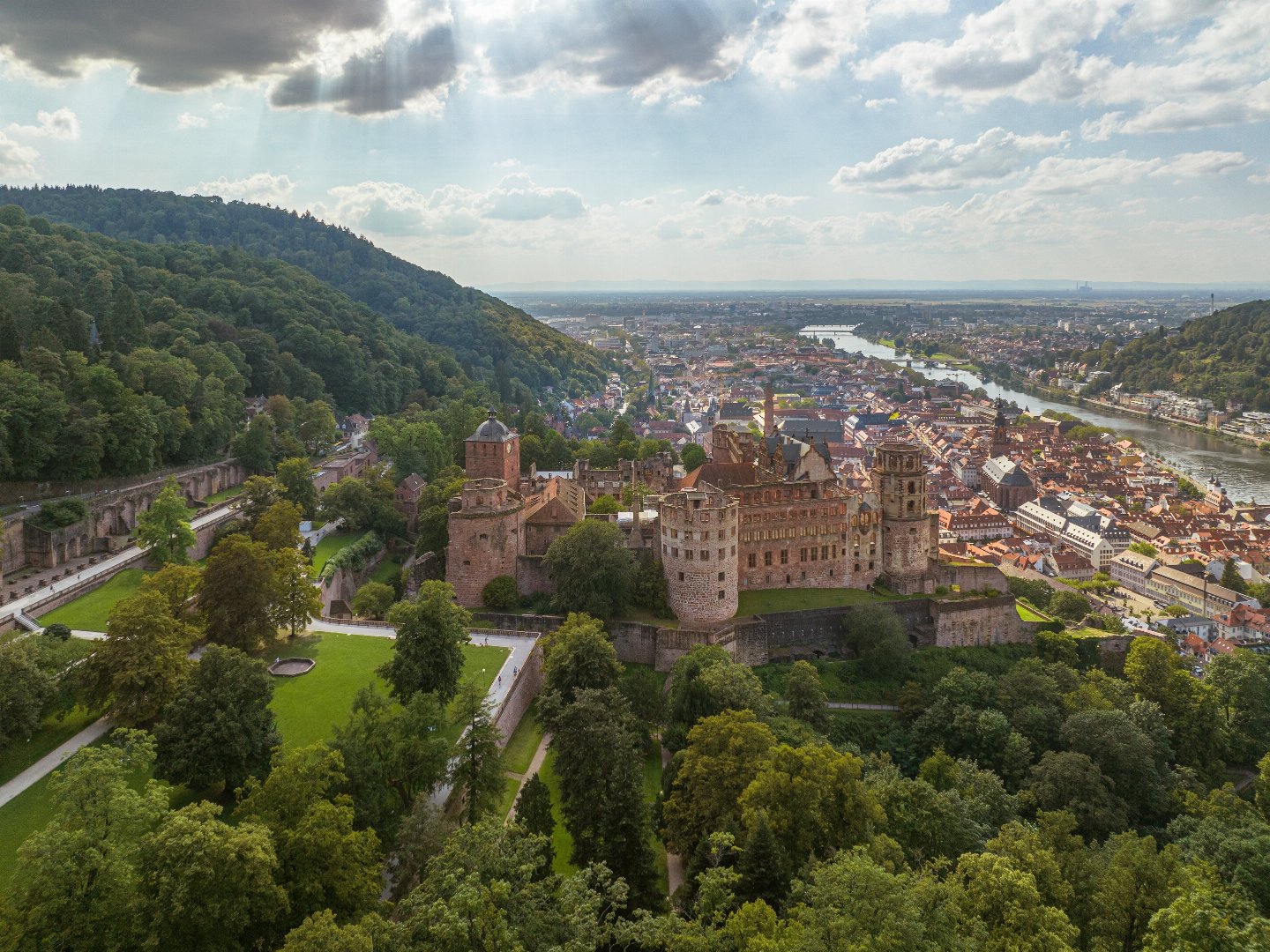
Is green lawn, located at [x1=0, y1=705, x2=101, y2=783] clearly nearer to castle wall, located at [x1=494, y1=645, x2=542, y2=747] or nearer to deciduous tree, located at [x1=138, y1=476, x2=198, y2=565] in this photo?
castle wall, located at [x1=494, y1=645, x2=542, y2=747]

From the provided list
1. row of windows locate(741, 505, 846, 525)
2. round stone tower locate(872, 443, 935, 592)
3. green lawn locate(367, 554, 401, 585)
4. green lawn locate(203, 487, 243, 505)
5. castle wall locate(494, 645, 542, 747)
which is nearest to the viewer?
castle wall locate(494, 645, 542, 747)

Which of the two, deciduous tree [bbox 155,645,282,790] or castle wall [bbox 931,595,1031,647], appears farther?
castle wall [bbox 931,595,1031,647]

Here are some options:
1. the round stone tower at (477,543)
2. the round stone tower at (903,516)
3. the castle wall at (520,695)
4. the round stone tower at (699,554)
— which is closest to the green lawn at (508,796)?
the castle wall at (520,695)

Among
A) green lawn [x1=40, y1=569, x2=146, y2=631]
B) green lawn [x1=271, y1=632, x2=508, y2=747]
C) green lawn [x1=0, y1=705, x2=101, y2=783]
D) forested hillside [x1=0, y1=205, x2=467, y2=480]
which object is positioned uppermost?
forested hillside [x1=0, y1=205, x2=467, y2=480]

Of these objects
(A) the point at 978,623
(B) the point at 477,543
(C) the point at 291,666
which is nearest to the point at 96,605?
(C) the point at 291,666

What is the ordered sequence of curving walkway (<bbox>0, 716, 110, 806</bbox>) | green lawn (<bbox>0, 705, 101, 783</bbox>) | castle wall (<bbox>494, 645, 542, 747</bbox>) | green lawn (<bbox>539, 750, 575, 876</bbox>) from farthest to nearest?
castle wall (<bbox>494, 645, 542, 747</bbox>) < green lawn (<bbox>539, 750, 575, 876</bbox>) < green lawn (<bbox>0, 705, 101, 783</bbox>) < curving walkway (<bbox>0, 716, 110, 806</bbox>)

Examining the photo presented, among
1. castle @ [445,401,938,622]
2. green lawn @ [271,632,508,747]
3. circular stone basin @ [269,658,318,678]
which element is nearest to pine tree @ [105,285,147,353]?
castle @ [445,401,938,622]

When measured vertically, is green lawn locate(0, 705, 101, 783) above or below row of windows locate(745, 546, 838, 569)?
below
